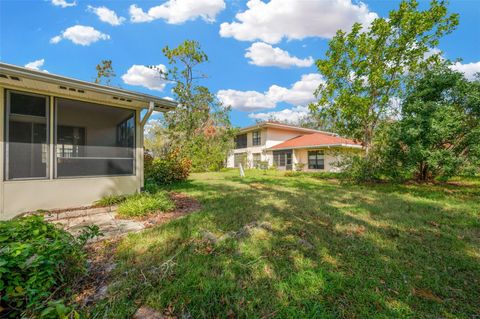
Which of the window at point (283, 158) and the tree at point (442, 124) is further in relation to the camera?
the window at point (283, 158)

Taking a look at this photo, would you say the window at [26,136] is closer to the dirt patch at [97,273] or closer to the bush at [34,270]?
the dirt patch at [97,273]

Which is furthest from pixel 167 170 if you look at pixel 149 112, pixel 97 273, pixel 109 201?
pixel 97 273

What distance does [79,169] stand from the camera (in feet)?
18.7

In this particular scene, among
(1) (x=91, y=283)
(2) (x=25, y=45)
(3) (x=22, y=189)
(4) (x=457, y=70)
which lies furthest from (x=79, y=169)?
(4) (x=457, y=70)

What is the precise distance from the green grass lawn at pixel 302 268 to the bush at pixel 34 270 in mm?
457

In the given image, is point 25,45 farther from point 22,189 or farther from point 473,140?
point 473,140

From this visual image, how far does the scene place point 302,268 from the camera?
270cm

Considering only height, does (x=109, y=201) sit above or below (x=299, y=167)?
below

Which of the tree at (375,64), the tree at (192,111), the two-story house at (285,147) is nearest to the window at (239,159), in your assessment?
the two-story house at (285,147)

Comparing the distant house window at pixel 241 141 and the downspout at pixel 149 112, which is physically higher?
the distant house window at pixel 241 141

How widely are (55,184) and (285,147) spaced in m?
19.2

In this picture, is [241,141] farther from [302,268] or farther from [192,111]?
[302,268]

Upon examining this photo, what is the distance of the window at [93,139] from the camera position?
5582 mm

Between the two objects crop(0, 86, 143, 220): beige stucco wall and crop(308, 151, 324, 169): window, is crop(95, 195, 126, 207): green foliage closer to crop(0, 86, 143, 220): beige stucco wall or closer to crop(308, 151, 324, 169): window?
crop(0, 86, 143, 220): beige stucco wall
